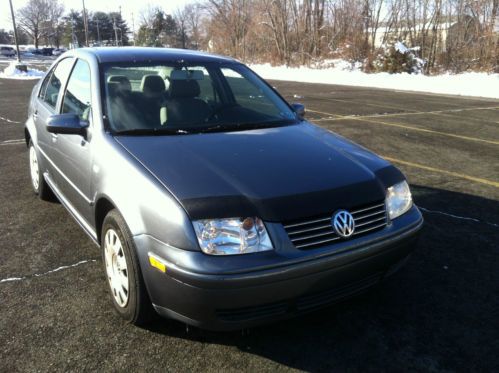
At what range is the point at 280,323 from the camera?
2.81 meters

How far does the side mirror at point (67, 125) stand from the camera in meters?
3.17

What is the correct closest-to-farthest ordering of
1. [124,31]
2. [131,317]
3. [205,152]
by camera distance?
[131,317]
[205,152]
[124,31]

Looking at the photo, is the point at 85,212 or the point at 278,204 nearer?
the point at 278,204

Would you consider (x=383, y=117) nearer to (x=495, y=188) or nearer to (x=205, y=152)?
(x=495, y=188)

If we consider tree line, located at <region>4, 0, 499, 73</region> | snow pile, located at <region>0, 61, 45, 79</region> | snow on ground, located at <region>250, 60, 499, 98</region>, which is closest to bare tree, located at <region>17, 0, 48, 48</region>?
tree line, located at <region>4, 0, 499, 73</region>

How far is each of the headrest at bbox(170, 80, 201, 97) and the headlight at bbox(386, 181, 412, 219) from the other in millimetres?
1727

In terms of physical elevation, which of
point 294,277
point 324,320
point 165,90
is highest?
point 165,90

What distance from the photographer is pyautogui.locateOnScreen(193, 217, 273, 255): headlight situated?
228 cm

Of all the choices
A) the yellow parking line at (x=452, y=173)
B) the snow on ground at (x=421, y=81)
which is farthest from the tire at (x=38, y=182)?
the snow on ground at (x=421, y=81)

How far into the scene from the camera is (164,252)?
7.64 feet

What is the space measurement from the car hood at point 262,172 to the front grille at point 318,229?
0.04 metres

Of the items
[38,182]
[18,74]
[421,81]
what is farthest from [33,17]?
[38,182]

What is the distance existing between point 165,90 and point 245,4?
42.7 metres

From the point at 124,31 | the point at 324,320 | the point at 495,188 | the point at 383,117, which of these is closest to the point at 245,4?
the point at 383,117
